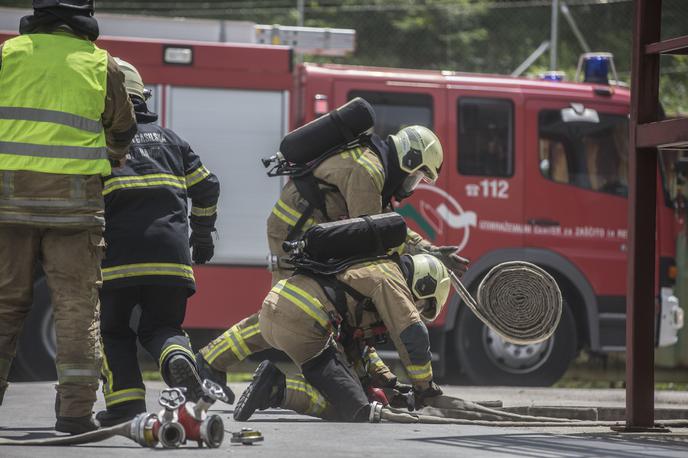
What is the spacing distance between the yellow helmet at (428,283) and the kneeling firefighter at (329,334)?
0.22m

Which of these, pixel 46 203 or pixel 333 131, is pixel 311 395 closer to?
pixel 333 131

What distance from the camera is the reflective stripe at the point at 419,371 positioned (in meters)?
Result: 7.01

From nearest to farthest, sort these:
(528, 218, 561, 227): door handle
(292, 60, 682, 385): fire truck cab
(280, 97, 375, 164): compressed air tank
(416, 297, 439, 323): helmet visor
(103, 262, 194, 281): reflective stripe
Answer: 1. (103, 262, 194, 281): reflective stripe
2. (416, 297, 439, 323): helmet visor
3. (280, 97, 375, 164): compressed air tank
4. (292, 60, 682, 385): fire truck cab
5. (528, 218, 561, 227): door handle

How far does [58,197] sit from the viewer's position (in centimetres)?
578

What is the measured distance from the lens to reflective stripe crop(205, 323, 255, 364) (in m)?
7.50

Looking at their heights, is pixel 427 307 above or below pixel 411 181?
below

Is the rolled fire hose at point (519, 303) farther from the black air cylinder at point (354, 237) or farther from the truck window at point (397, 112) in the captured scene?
the truck window at point (397, 112)

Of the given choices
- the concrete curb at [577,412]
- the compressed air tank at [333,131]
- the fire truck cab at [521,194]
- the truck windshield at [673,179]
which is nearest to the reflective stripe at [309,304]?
the compressed air tank at [333,131]

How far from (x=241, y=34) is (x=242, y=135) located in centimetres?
82

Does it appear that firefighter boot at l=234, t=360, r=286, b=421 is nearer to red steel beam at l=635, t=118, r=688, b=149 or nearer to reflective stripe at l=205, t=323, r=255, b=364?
reflective stripe at l=205, t=323, r=255, b=364

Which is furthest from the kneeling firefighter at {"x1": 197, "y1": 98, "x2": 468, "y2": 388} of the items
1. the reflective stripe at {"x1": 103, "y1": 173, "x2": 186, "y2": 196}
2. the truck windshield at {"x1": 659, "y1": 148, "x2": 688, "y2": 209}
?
the truck windshield at {"x1": 659, "y1": 148, "x2": 688, "y2": 209}

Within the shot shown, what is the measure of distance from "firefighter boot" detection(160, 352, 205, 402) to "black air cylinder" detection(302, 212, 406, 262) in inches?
36.6

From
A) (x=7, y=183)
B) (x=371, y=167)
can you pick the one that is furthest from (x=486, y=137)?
(x=7, y=183)

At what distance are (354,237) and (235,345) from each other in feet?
3.24
